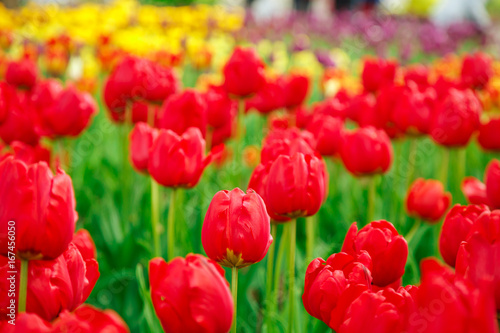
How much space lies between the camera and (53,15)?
20.8ft

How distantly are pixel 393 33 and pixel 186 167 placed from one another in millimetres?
7259

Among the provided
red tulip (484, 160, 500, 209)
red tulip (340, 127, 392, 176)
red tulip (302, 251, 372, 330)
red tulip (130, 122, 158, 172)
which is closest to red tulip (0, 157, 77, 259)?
red tulip (302, 251, 372, 330)

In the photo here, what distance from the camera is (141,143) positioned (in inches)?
61.3

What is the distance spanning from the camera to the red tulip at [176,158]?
126 centimetres

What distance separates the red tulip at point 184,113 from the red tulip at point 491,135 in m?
1.08

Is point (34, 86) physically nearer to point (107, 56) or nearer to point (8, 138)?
point (8, 138)

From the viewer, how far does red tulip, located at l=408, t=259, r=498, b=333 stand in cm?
47

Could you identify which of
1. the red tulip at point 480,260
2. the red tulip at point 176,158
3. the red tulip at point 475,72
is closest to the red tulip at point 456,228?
the red tulip at point 480,260

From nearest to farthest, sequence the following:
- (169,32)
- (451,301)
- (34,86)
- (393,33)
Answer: (451,301)
(34,86)
(169,32)
(393,33)

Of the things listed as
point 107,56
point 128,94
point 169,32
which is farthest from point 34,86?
point 169,32

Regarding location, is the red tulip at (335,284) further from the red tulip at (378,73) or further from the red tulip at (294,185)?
the red tulip at (378,73)

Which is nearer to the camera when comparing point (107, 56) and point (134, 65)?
point (134, 65)

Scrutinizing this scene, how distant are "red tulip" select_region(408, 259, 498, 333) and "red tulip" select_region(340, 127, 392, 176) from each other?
1.12 m

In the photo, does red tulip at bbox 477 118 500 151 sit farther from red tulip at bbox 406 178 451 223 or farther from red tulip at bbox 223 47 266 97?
red tulip at bbox 223 47 266 97
